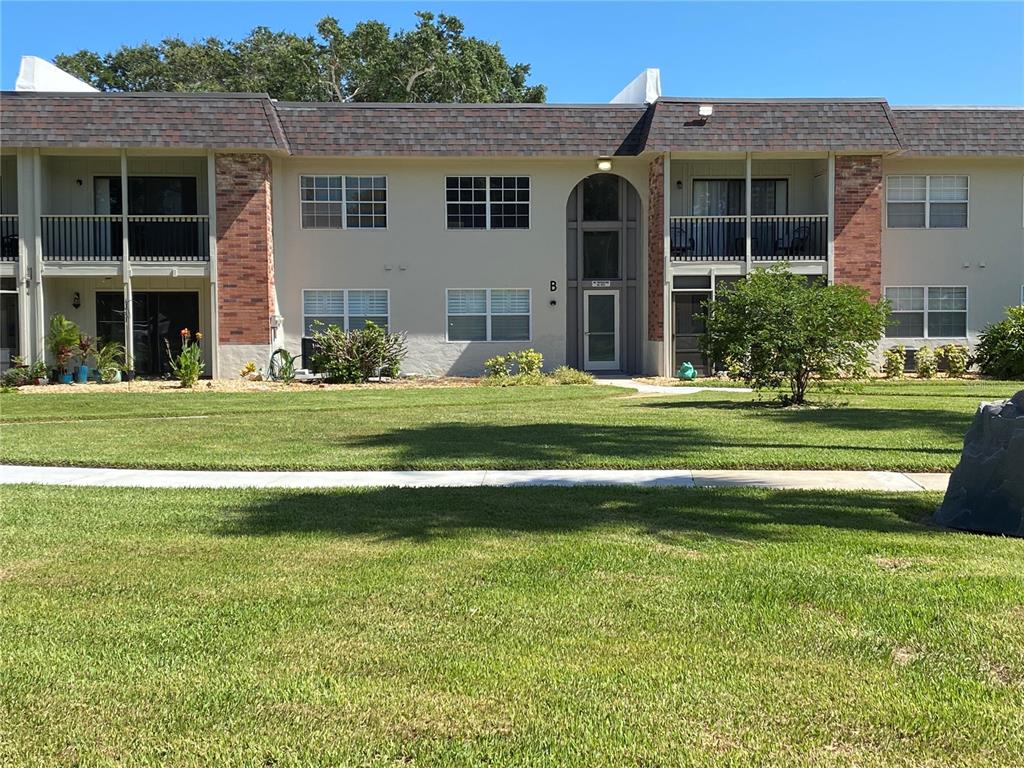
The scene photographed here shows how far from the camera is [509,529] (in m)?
7.15

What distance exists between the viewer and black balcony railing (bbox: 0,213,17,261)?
23.1 metres

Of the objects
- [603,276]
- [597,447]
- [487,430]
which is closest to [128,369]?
[603,276]

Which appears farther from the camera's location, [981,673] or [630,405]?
[630,405]

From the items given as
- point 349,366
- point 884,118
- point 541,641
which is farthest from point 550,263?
point 541,641

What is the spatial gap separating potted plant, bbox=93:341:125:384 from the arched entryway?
36.1 feet

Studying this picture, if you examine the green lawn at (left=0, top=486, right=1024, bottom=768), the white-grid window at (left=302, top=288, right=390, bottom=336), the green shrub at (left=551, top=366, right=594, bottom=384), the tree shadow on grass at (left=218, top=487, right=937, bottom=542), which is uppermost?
the white-grid window at (left=302, top=288, right=390, bottom=336)

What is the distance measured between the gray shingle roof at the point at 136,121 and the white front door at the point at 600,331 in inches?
355

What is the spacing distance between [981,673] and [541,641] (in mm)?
1883

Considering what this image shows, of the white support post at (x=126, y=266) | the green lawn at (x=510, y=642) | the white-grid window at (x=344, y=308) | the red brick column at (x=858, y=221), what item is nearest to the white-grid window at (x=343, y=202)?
the white-grid window at (x=344, y=308)

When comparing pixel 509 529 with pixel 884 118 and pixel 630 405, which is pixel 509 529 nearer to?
pixel 630 405

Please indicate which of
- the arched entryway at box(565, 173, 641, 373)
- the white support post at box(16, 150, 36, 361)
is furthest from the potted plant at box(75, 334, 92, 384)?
the arched entryway at box(565, 173, 641, 373)

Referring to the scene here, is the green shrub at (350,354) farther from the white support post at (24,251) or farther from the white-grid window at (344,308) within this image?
the white support post at (24,251)

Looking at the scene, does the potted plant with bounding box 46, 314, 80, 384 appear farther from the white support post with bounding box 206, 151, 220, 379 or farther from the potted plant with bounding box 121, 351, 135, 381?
the white support post with bounding box 206, 151, 220, 379

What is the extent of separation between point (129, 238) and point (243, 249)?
297 cm
